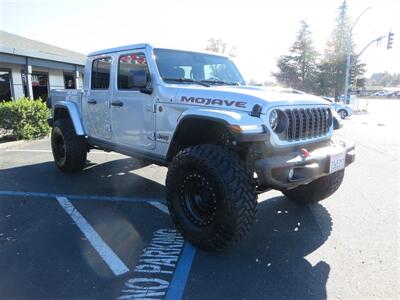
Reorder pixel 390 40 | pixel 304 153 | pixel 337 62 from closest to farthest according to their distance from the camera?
pixel 304 153 < pixel 390 40 < pixel 337 62

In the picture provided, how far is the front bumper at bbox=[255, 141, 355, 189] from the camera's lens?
311 centimetres

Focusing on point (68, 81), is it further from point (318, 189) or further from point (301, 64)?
point (301, 64)

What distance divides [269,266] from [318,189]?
1571 millimetres

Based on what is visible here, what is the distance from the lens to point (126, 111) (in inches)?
187

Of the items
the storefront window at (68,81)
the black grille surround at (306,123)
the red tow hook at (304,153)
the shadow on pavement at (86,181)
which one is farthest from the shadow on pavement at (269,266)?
the storefront window at (68,81)

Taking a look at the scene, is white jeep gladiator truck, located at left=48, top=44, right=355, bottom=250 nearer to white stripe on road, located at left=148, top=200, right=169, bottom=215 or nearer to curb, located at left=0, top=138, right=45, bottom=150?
white stripe on road, located at left=148, top=200, right=169, bottom=215

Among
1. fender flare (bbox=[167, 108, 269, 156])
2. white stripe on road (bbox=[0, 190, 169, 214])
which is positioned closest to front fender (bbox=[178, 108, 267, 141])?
fender flare (bbox=[167, 108, 269, 156])

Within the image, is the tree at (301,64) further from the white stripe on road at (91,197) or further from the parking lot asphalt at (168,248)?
the white stripe on road at (91,197)

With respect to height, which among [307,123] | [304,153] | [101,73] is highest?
[101,73]

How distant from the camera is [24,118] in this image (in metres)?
10.1

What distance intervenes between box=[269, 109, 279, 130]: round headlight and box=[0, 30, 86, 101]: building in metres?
12.3

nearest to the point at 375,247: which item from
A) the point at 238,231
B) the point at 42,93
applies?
the point at 238,231

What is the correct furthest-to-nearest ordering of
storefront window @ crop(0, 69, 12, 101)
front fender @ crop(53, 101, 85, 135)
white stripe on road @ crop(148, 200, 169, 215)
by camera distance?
storefront window @ crop(0, 69, 12, 101)
front fender @ crop(53, 101, 85, 135)
white stripe on road @ crop(148, 200, 169, 215)

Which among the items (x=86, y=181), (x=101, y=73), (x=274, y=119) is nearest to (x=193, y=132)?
(x=274, y=119)
